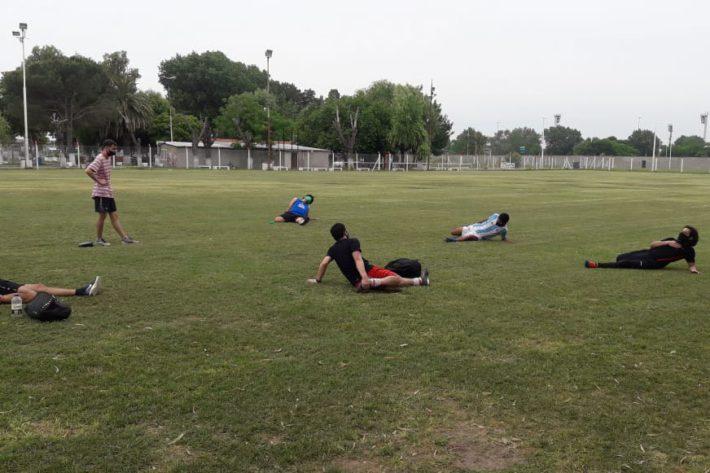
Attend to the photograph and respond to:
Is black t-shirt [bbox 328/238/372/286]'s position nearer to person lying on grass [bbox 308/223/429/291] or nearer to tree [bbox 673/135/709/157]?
person lying on grass [bbox 308/223/429/291]

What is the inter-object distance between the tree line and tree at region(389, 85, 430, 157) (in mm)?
126

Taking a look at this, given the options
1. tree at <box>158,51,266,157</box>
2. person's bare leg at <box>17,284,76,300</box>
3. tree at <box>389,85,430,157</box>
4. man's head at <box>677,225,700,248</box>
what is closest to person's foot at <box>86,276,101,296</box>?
person's bare leg at <box>17,284,76,300</box>

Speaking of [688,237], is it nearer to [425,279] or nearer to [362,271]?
[425,279]

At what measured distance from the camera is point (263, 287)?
752 centimetres

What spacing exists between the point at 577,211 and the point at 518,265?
10.6 metres

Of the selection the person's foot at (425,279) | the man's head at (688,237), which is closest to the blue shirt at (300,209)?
the person's foot at (425,279)

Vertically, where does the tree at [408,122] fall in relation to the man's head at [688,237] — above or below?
above

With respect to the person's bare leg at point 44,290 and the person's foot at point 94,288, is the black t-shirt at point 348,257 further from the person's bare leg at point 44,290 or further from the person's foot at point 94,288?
the person's bare leg at point 44,290

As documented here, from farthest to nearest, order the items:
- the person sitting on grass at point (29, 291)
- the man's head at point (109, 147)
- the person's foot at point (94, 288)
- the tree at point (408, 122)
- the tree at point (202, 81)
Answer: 1. the tree at point (202, 81)
2. the tree at point (408, 122)
3. the man's head at point (109, 147)
4. the person's foot at point (94, 288)
5. the person sitting on grass at point (29, 291)

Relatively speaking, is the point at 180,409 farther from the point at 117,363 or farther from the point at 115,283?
the point at 115,283

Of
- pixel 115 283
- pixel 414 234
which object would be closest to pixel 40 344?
pixel 115 283

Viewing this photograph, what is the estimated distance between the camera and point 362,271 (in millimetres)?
7195

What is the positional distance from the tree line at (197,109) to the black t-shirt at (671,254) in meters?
59.8

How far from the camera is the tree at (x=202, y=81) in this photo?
8650 cm
